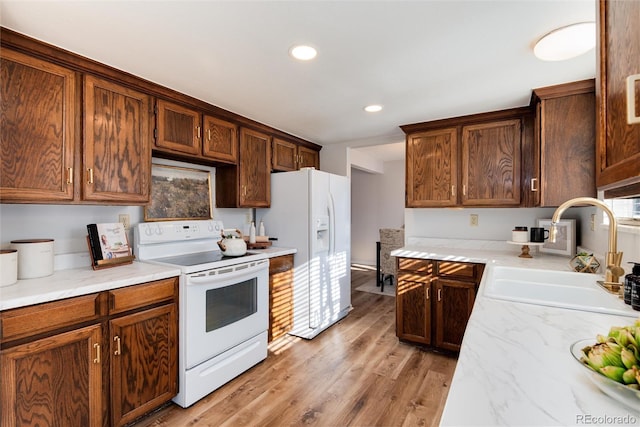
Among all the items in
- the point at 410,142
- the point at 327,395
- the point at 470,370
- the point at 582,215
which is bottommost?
the point at 327,395

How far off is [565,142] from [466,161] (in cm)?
76

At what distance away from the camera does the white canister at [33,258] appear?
5.42 feet

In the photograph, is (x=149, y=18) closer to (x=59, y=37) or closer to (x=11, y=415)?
(x=59, y=37)

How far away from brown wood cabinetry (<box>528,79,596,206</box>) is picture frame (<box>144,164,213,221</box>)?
2.84 meters

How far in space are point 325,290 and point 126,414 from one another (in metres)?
1.95

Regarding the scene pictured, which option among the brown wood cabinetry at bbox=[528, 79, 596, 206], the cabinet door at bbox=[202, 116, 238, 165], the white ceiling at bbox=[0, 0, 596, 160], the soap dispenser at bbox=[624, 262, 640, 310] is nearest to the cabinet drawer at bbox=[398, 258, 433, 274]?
the brown wood cabinetry at bbox=[528, 79, 596, 206]

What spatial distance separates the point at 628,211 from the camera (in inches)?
69.7

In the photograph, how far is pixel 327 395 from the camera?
2.09 meters

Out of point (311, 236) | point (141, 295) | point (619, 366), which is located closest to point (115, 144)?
point (141, 295)

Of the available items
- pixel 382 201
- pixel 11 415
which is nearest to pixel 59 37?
pixel 11 415

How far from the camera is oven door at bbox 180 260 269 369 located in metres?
1.99

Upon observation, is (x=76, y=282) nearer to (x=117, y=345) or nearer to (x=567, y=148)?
(x=117, y=345)

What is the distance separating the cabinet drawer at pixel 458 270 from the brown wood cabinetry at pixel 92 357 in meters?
2.12

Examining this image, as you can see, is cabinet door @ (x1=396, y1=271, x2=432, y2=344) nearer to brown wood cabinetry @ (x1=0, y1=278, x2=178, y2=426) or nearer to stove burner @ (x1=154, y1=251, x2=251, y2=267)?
stove burner @ (x1=154, y1=251, x2=251, y2=267)
